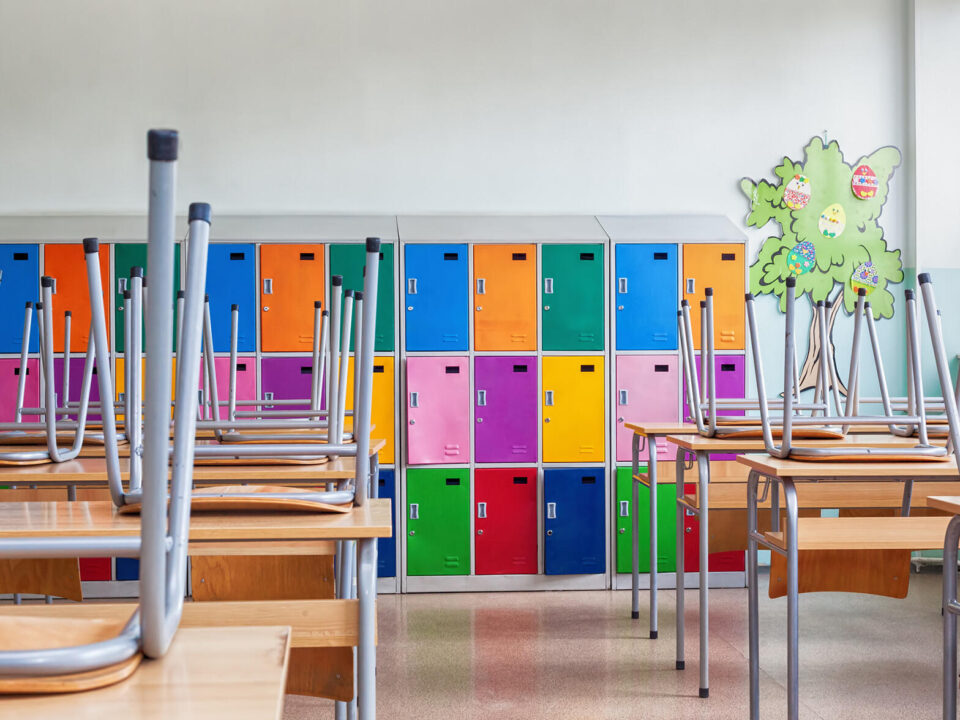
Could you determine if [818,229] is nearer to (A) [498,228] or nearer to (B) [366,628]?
(A) [498,228]

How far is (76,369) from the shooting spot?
15.3ft

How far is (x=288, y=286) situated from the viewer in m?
4.74

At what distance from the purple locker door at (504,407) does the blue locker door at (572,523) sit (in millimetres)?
232

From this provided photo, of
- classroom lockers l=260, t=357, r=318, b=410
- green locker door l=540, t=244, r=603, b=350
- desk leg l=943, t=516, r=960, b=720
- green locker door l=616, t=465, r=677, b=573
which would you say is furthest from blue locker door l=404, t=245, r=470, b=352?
desk leg l=943, t=516, r=960, b=720

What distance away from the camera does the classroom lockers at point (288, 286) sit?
4734 millimetres

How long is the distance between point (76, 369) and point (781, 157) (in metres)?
4.01

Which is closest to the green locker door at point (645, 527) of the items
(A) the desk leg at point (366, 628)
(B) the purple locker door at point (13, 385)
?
(B) the purple locker door at point (13, 385)

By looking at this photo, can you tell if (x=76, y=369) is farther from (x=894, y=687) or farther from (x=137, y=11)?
(x=894, y=687)

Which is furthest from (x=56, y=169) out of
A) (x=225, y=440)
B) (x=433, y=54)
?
(x=225, y=440)

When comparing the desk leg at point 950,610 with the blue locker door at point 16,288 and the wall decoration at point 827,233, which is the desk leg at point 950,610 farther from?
the blue locker door at point 16,288

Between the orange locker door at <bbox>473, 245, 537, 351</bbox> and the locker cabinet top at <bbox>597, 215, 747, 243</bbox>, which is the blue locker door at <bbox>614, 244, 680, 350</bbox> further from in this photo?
the orange locker door at <bbox>473, 245, 537, 351</bbox>

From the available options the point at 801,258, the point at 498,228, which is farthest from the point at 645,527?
the point at 801,258

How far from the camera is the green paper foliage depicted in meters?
5.30

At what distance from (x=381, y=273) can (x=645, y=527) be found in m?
1.86
